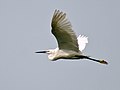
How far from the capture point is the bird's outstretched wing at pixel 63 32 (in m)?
14.1

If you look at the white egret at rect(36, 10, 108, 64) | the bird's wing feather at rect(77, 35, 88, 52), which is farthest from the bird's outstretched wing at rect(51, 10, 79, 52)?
the bird's wing feather at rect(77, 35, 88, 52)

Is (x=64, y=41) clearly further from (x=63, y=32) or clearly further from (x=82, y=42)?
(x=82, y=42)

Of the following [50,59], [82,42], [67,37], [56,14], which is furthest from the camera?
[82,42]

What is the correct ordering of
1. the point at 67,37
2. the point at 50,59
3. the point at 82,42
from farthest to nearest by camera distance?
the point at 82,42, the point at 50,59, the point at 67,37

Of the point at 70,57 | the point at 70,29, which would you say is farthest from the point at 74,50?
the point at 70,29

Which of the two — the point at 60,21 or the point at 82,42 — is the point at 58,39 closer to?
the point at 60,21

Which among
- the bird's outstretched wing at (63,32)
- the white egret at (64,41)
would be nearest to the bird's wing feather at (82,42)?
the white egret at (64,41)

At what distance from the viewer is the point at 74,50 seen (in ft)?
50.5

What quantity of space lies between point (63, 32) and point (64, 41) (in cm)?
55

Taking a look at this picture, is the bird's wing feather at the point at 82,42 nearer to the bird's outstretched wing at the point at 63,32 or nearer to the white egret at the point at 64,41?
the white egret at the point at 64,41

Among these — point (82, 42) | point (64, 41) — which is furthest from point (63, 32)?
point (82, 42)

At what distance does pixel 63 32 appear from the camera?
1462cm

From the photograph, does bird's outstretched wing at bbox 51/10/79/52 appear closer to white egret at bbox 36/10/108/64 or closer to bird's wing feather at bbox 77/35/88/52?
white egret at bbox 36/10/108/64

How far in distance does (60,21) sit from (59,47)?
142 cm
